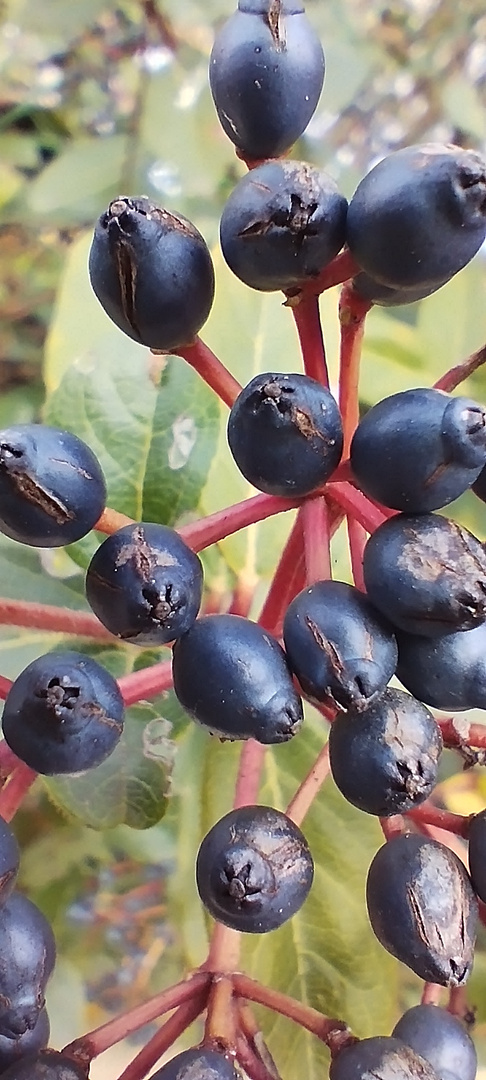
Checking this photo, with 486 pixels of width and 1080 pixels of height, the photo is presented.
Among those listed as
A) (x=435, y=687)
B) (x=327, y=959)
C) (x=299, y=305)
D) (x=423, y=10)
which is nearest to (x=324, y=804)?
(x=327, y=959)

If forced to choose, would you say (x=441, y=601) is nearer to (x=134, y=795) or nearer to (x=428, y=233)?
(x=428, y=233)

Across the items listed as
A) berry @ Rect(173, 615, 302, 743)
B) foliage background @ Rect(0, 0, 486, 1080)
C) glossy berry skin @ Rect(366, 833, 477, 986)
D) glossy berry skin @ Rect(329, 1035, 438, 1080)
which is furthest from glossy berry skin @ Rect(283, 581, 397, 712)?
foliage background @ Rect(0, 0, 486, 1080)

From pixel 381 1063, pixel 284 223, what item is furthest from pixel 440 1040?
pixel 284 223

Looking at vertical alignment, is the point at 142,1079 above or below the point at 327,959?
above

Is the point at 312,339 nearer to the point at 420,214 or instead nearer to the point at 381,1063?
the point at 420,214

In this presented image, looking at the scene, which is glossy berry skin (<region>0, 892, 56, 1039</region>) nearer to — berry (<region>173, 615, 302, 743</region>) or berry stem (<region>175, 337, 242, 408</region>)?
berry (<region>173, 615, 302, 743</region>)
